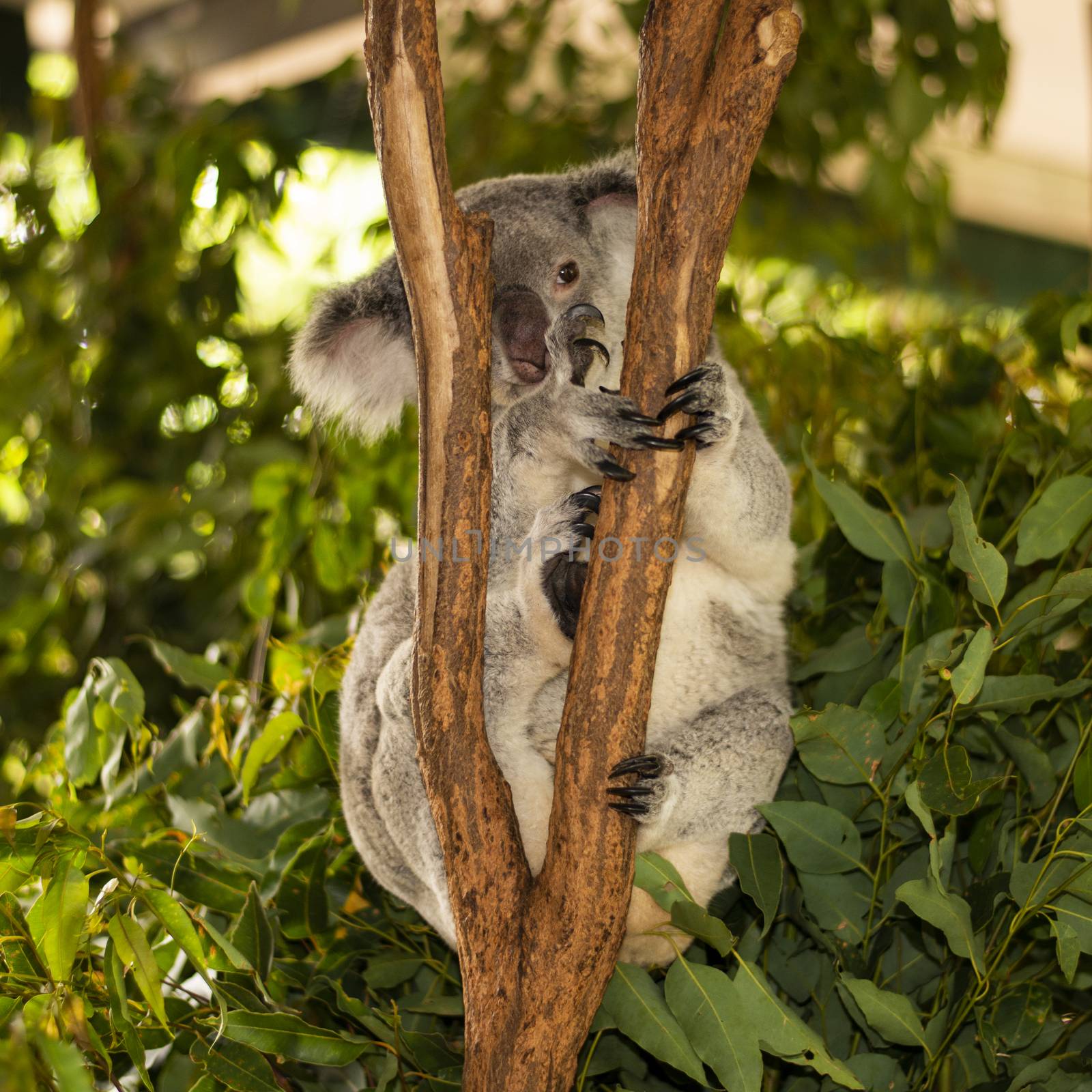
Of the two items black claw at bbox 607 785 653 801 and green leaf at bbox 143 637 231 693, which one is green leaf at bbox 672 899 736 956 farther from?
green leaf at bbox 143 637 231 693

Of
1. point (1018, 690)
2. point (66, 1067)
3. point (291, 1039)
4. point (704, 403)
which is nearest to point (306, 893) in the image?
point (291, 1039)

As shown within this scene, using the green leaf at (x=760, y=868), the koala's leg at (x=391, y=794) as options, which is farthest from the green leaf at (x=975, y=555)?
the koala's leg at (x=391, y=794)

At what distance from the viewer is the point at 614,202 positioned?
5.78 feet

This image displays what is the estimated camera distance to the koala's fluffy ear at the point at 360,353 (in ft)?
5.60

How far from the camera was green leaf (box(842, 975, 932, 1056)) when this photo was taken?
1203 millimetres

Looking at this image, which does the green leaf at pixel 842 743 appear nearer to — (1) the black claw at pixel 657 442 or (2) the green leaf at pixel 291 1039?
(1) the black claw at pixel 657 442

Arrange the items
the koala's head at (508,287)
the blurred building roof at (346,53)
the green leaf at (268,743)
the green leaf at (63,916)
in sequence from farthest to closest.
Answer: the blurred building roof at (346,53), the koala's head at (508,287), the green leaf at (268,743), the green leaf at (63,916)

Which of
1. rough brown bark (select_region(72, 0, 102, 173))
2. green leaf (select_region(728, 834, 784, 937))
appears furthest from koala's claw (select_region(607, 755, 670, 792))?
rough brown bark (select_region(72, 0, 102, 173))

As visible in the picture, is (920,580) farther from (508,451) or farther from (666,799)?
(508,451)

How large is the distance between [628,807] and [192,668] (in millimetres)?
842

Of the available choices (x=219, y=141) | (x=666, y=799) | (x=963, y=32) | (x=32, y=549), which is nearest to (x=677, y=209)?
(x=666, y=799)

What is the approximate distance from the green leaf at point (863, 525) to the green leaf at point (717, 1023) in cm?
57

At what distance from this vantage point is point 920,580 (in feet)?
4.64

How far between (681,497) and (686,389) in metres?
0.12
